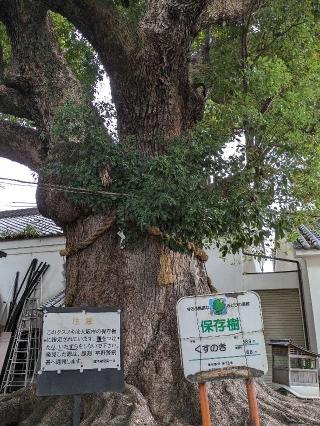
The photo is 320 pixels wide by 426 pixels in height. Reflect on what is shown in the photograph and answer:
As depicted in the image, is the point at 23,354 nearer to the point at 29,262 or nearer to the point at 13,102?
the point at 29,262

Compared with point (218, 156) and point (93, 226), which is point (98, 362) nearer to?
point (93, 226)

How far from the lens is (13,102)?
23.4 feet

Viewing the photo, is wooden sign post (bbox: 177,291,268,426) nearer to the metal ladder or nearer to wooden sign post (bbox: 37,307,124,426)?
wooden sign post (bbox: 37,307,124,426)

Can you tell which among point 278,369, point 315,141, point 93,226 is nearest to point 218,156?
point 315,141

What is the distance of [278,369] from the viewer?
A: 23.7 feet

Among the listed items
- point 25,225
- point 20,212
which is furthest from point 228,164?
point 20,212

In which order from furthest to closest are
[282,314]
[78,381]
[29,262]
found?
[29,262] → [282,314] → [78,381]

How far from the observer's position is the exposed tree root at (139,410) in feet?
15.3

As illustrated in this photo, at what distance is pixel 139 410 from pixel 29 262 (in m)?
8.77

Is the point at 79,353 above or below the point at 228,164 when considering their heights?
below

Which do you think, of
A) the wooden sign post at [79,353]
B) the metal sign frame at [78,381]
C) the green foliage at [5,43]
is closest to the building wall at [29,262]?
the green foliage at [5,43]

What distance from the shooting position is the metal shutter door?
11047 millimetres

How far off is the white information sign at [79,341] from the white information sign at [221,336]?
67 centimetres

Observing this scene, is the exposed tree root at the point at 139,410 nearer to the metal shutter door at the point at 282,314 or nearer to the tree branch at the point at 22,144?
the tree branch at the point at 22,144
